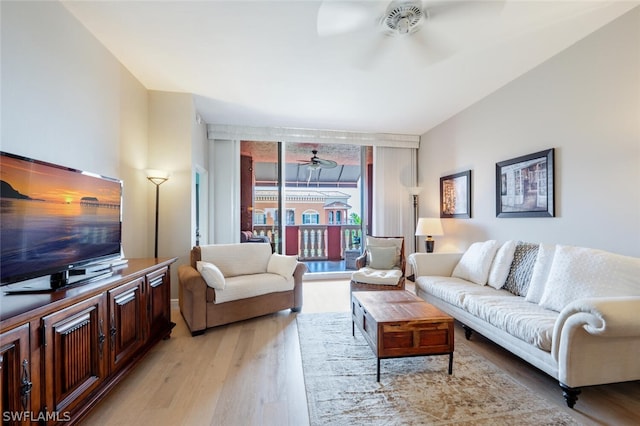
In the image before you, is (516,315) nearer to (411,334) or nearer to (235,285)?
(411,334)

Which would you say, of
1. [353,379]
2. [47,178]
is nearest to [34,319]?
[47,178]

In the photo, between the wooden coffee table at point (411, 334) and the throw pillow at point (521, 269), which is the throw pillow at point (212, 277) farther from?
the throw pillow at point (521, 269)

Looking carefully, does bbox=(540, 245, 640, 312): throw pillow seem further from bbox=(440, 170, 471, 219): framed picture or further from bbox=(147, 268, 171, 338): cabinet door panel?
bbox=(147, 268, 171, 338): cabinet door panel

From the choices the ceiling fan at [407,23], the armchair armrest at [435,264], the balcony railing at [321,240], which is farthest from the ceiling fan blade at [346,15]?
the balcony railing at [321,240]

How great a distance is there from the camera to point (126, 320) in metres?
1.86

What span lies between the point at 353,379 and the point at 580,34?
3333 mm

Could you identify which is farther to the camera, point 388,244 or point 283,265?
point 388,244

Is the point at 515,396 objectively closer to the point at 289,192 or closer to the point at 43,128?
the point at 43,128

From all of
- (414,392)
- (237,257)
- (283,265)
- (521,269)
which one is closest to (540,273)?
(521,269)

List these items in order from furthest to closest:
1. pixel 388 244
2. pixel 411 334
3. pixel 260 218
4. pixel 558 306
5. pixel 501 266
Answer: pixel 260 218 < pixel 388 244 < pixel 501 266 < pixel 558 306 < pixel 411 334

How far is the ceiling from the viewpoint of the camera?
1.94 metres

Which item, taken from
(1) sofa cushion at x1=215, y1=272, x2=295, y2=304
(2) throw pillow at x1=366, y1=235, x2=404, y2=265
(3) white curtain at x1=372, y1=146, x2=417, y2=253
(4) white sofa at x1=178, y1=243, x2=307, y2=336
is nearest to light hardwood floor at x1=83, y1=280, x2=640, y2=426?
(4) white sofa at x1=178, y1=243, x2=307, y2=336

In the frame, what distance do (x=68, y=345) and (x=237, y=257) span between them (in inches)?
77.7

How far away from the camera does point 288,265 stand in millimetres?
3189
